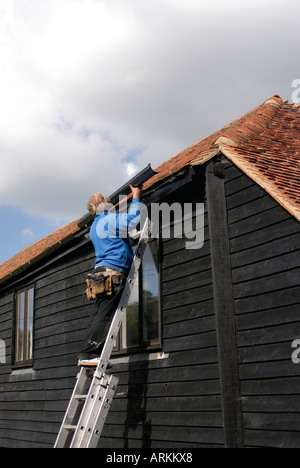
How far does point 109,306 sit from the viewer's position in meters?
5.85

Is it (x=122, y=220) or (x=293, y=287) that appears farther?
(x=122, y=220)

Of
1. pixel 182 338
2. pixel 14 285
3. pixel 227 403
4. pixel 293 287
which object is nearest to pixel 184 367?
pixel 182 338

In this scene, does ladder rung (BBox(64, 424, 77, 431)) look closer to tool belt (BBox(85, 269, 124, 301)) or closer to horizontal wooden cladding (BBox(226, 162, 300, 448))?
tool belt (BBox(85, 269, 124, 301))

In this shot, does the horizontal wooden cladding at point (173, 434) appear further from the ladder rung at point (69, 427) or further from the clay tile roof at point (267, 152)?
the clay tile roof at point (267, 152)

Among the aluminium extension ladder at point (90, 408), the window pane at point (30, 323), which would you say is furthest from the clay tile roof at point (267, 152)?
the window pane at point (30, 323)

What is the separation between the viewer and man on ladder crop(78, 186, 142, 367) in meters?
5.66

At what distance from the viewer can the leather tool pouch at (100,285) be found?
5.79 m

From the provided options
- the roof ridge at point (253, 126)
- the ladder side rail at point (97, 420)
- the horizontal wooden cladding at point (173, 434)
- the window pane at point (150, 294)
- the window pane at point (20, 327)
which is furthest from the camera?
the window pane at point (20, 327)

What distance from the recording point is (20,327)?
12016 millimetres

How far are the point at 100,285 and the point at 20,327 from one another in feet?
22.4

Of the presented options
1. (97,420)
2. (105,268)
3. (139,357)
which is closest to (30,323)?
(139,357)

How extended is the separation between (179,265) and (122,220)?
1.35m
